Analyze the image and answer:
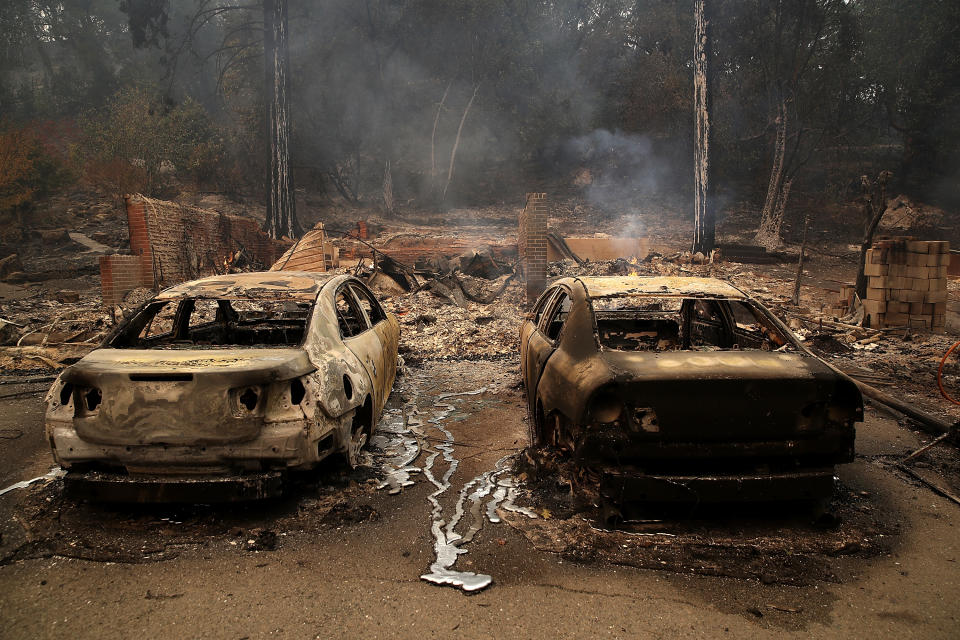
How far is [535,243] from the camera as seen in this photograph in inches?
443

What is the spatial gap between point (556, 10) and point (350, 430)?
104 ft

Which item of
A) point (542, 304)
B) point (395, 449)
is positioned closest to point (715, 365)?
point (542, 304)

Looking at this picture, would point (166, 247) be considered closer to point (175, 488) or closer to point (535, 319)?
point (535, 319)

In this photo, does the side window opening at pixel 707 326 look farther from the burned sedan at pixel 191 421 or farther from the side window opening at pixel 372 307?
the burned sedan at pixel 191 421

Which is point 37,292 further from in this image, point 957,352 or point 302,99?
point 957,352

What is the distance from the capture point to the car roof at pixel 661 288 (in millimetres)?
3961

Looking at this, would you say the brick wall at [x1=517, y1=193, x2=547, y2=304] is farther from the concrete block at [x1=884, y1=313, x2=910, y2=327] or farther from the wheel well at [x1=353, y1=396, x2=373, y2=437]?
Result: the wheel well at [x1=353, y1=396, x2=373, y2=437]

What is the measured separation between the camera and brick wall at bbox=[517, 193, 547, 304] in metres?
11.2

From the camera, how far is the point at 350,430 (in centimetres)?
383

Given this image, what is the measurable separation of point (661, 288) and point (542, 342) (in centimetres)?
102

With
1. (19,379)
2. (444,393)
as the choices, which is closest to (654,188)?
(444,393)

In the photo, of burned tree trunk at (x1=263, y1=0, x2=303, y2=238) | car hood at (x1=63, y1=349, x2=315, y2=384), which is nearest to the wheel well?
Answer: car hood at (x1=63, y1=349, x2=315, y2=384)

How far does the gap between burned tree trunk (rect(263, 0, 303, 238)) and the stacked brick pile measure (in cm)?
1509

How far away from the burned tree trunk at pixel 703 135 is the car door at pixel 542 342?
13.7 metres
